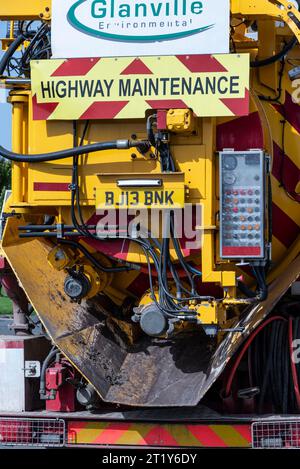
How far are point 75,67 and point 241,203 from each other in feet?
3.74

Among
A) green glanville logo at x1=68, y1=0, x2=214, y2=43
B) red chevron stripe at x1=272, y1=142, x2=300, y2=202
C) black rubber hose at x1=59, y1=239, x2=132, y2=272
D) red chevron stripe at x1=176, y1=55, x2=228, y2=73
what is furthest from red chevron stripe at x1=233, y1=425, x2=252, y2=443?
green glanville logo at x1=68, y1=0, x2=214, y2=43

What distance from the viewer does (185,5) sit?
4812 mm

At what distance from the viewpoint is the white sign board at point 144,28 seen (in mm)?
4797

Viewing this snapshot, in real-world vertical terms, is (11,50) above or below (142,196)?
above

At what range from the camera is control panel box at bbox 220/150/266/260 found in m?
4.72

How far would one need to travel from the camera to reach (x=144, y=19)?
4.84 m

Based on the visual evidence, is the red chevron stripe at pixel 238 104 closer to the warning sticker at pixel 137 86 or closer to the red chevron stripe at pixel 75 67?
the warning sticker at pixel 137 86

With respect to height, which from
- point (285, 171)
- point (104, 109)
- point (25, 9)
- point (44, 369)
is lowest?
point (44, 369)

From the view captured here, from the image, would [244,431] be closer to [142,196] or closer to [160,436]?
[160,436]

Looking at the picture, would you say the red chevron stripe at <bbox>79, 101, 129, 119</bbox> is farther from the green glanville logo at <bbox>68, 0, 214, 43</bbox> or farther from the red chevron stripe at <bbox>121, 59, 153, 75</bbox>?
the green glanville logo at <bbox>68, 0, 214, 43</bbox>

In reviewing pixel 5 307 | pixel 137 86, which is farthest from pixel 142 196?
pixel 5 307

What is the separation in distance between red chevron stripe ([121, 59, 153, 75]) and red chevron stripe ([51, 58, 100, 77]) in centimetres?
18

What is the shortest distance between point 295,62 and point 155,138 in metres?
1.21
